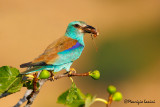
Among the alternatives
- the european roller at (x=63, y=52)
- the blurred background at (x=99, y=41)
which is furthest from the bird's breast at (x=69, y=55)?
the blurred background at (x=99, y=41)

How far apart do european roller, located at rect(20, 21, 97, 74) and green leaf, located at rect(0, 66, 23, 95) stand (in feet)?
2.41

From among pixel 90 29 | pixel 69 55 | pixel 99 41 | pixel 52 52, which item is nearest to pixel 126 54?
pixel 99 41

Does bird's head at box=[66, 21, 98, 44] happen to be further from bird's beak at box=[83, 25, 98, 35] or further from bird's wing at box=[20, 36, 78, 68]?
bird's wing at box=[20, 36, 78, 68]

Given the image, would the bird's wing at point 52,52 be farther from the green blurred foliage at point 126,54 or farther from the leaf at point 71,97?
the green blurred foliage at point 126,54

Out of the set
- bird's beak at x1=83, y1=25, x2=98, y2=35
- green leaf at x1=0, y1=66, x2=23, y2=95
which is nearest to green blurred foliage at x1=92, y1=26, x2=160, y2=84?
bird's beak at x1=83, y1=25, x2=98, y2=35

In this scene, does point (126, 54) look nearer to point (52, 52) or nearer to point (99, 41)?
point (99, 41)

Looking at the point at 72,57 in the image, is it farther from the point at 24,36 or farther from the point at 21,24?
the point at 21,24

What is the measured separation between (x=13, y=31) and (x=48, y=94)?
640cm

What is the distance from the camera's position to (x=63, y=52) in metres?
5.35

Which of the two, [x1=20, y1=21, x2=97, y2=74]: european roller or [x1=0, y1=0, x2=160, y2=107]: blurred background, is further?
[x1=0, y1=0, x2=160, y2=107]: blurred background

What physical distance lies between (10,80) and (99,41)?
47.8 feet

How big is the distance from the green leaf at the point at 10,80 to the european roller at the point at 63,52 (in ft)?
2.41

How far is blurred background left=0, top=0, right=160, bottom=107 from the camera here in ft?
48.3

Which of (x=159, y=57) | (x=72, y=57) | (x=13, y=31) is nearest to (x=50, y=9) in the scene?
(x=13, y=31)
